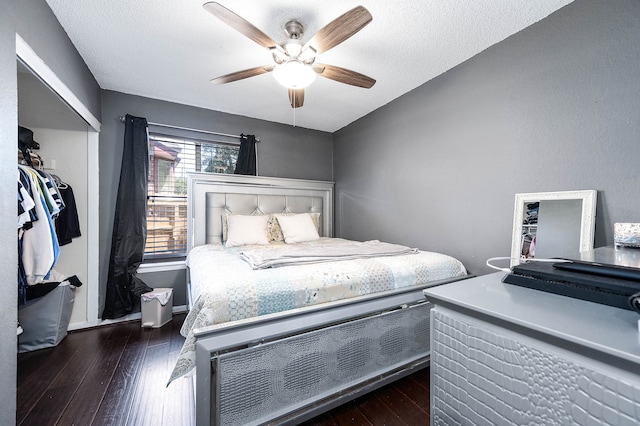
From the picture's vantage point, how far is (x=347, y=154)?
12.1ft

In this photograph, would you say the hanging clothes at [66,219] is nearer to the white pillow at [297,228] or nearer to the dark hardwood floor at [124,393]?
the dark hardwood floor at [124,393]

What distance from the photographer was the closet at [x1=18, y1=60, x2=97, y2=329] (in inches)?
90.4

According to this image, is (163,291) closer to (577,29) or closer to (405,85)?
(405,85)

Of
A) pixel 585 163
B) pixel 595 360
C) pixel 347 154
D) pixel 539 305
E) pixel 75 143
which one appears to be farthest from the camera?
pixel 347 154

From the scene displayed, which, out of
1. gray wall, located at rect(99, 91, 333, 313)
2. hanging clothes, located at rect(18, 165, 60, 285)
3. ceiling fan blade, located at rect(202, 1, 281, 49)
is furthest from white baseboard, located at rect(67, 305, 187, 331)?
ceiling fan blade, located at rect(202, 1, 281, 49)

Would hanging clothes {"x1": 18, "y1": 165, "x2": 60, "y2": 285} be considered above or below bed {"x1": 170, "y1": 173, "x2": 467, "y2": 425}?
above

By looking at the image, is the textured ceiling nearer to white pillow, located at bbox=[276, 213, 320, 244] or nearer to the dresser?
white pillow, located at bbox=[276, 213, 320, 244]

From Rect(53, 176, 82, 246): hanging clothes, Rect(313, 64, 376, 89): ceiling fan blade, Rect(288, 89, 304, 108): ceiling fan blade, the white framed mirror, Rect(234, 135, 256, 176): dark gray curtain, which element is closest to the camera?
the white framed mirror

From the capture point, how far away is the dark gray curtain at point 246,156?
128 inches

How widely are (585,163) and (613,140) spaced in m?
0.16

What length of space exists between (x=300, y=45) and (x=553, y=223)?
1962 mm

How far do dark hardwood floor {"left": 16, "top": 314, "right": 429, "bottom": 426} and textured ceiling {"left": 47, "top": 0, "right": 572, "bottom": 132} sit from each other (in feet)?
7.82

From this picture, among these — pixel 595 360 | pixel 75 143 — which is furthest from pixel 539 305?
pixel 75 143

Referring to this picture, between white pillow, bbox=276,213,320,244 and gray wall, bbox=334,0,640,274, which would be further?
white pillow, bbox=276,213,320,244
